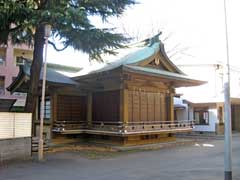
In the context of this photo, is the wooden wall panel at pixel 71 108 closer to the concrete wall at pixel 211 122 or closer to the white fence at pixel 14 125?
the white fence at pixel 14 125

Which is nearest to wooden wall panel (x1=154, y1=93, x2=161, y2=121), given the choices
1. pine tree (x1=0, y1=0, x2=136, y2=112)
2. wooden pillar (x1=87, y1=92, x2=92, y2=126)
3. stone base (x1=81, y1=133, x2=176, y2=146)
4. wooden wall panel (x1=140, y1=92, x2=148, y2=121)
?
wooden wall panel (x1=140, y1=92, x2=148, y2=121)

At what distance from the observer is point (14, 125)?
12.2m

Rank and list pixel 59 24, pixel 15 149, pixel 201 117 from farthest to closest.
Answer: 1. pixel 201 117
2. pixel 59 24
3. pixel 15 149

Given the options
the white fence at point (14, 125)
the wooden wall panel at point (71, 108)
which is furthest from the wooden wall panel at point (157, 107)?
the white fence at point (14, 125)

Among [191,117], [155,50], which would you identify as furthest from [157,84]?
[191,117]

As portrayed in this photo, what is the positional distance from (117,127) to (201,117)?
15.0 metres

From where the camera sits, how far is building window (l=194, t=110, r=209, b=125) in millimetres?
29062

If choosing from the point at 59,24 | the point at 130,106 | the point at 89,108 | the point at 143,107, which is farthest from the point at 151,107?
the point at 59,24

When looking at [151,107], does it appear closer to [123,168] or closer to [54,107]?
[54,107]

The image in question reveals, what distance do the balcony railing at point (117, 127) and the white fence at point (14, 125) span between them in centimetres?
531

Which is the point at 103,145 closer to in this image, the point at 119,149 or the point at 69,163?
the point at 119,149

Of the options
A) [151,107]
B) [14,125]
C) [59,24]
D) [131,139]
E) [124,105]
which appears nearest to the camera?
[14,125]

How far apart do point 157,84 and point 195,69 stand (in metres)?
19.2

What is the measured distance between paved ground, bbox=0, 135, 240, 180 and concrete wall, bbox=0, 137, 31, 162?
0.75m
